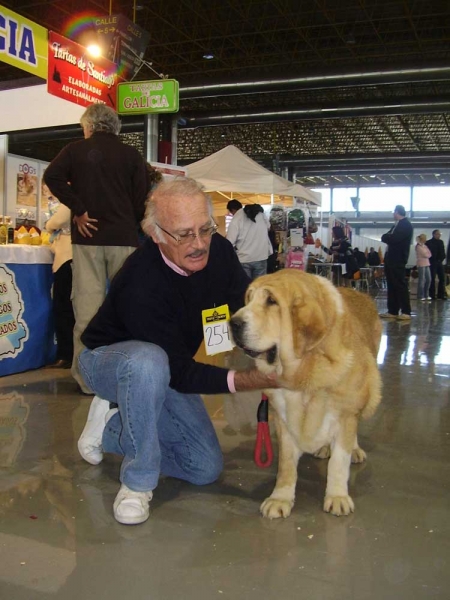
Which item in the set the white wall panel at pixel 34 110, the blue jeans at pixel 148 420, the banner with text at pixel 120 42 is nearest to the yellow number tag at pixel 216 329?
the blue jeans at pixel 148 420

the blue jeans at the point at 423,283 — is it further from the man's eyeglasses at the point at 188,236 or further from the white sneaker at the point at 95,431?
the man's eyeglasses at the point at 188,236

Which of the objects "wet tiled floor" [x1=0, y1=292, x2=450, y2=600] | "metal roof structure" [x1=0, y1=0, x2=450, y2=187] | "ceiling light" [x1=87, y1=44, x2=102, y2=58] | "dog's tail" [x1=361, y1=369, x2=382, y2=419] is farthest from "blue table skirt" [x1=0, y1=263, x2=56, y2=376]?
"metal roof structure" [x1=0, y1=0, x2=450, y2=187]

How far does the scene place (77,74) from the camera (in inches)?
261

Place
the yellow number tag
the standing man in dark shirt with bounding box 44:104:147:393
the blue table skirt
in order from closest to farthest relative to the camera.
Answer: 1. the yellow number tag
2. the standing man in dark shirt with bounding box 44:104:147:393
3. the blue table skirt

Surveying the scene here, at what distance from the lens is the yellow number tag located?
2.43 meters

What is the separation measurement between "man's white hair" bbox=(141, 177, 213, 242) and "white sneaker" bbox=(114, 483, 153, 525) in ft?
3.16

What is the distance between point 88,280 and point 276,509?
2336 millimetres

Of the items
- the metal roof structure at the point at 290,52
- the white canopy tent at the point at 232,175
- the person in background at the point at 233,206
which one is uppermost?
the metal roof structure at the point at 290,52

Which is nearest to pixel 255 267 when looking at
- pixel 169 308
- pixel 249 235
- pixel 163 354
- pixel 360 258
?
pixel 249 235

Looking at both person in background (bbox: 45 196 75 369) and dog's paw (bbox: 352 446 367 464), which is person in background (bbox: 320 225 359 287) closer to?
person in background (bbox: 45 196 75 369)

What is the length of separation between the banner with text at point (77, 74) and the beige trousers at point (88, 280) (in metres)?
2.48

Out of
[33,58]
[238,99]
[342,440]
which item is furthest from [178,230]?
[238,99]

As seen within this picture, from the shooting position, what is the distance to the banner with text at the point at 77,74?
628 cm

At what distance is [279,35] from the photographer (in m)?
14.1
